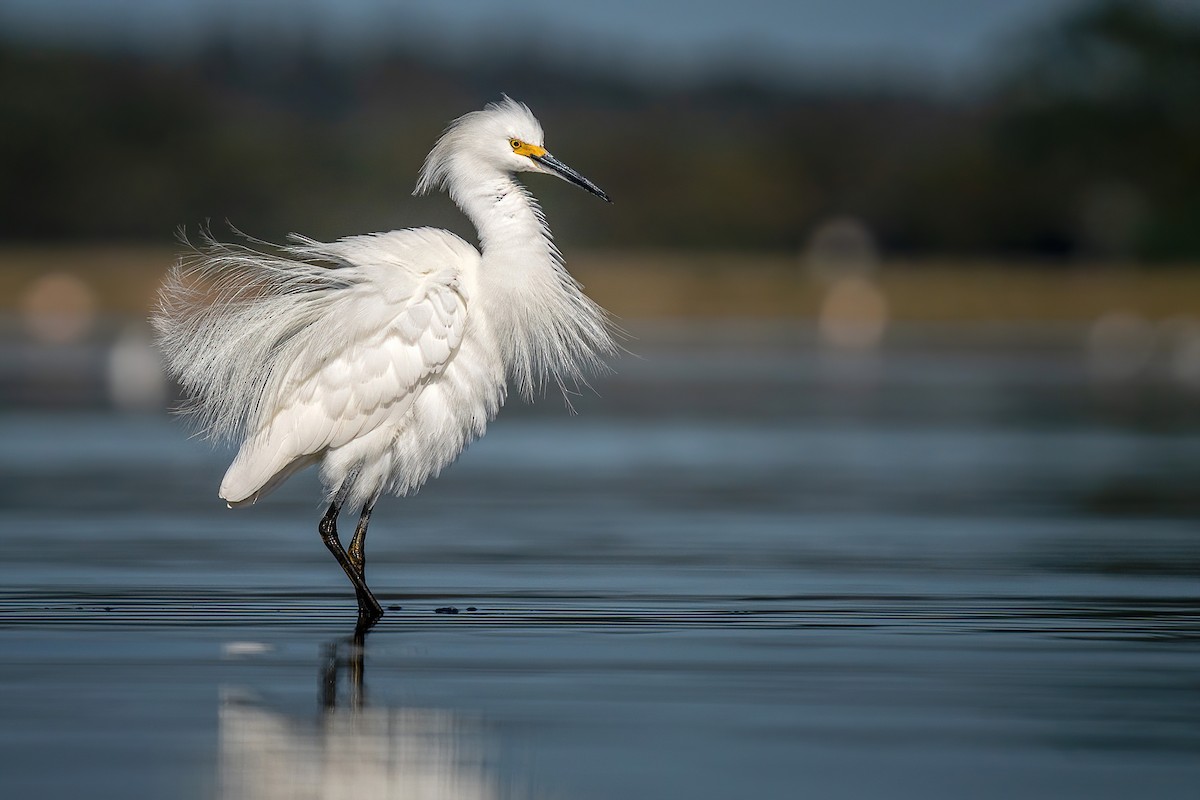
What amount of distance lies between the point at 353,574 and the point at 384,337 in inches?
40.2

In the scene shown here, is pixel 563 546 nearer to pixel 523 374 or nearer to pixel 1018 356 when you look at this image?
pixel 523 374

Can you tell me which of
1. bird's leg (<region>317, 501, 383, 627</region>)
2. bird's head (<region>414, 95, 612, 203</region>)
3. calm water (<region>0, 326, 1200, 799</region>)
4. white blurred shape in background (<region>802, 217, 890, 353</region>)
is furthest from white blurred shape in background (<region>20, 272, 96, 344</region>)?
bird's leg (<region>317, 501, 383, 627</region>)

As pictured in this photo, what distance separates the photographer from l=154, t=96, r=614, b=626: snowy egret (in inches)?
353

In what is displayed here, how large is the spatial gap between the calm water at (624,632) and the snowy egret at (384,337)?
611 millimetres

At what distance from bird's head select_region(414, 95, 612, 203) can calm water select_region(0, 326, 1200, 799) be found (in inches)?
73.1

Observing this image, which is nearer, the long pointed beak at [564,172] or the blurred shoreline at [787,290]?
the long pointed beak at [564,172]

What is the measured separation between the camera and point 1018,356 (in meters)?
37.1

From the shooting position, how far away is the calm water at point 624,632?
215 inches

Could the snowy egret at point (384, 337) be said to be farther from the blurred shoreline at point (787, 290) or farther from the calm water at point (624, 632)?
the blurred shoreline at point (787, 290)

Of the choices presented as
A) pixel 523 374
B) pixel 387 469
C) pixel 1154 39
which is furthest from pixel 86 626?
pixel 1154 39

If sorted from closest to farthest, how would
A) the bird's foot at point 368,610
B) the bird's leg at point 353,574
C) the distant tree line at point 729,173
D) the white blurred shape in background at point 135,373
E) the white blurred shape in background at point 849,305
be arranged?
1. the bird's foot at point 368,610
2. the bird's leg at point 353,574
3. the white blurred shape in background at point 135,373
4. the white blurred shape in background at point 849,305
5. the distant tree line at point 729,173

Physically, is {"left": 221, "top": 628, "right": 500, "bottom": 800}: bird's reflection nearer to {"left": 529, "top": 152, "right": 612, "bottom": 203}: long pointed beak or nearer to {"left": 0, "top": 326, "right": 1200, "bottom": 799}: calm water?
{"left": 0, "top": 326, "right": 1200, "bottom": 799}: calm water

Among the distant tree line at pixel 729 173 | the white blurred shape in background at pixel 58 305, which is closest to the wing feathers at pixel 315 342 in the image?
the white blurred shape in background at pixel 58 305

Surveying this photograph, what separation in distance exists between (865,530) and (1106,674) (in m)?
4.92
